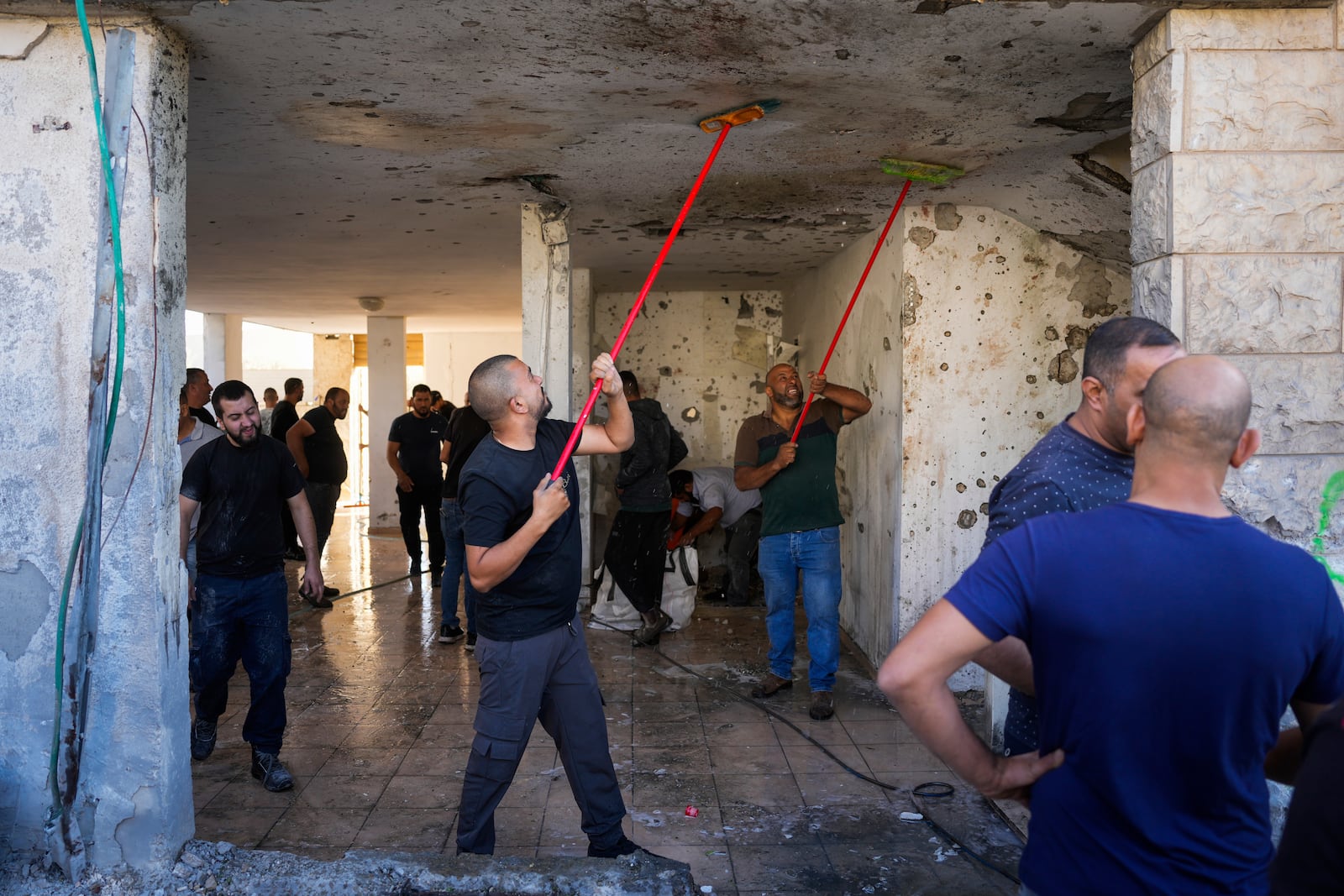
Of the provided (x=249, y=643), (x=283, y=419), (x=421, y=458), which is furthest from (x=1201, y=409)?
(x=283, y=419)

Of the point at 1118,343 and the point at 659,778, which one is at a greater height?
the point at 1118,343

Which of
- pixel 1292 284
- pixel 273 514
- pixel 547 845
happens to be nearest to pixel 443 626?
pixel 273 514

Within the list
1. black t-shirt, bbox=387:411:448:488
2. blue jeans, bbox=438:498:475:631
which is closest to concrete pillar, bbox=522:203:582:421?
blue jeans, bbox=438:498:475:631

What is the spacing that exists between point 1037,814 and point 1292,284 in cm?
199

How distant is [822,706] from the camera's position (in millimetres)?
4816

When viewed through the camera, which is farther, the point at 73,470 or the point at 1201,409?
the point at 73,470

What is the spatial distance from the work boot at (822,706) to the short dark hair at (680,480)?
9.35 feet

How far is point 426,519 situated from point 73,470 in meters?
4.73

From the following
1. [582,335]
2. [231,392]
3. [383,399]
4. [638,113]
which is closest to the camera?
[638,113]

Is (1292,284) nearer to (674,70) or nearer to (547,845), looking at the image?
(674,70)

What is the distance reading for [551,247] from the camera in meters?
5.66

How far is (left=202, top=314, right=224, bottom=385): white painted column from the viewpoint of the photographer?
12.9 metres

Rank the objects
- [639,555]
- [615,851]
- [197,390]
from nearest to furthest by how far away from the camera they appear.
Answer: [615,851], [197,390], [639,555]

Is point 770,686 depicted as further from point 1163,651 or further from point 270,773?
point 1163,651
